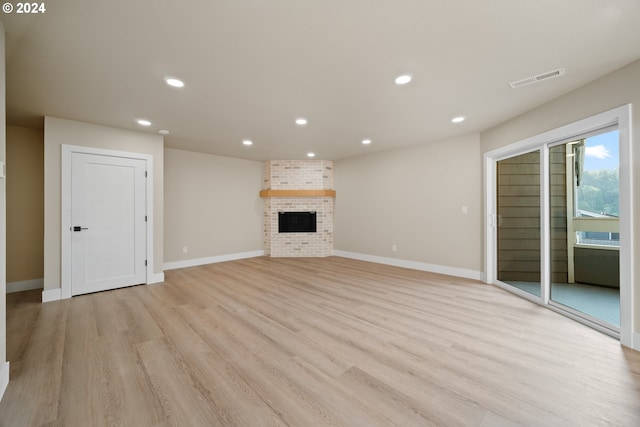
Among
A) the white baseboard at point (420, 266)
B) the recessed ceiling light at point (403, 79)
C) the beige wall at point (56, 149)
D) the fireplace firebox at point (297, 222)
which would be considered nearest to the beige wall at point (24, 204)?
the beige wall at point (56, 149)

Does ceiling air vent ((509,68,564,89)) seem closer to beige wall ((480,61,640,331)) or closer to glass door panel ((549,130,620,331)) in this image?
beige wall ((480,61,640,331))

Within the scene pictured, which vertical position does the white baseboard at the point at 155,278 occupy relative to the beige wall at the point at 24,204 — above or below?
below

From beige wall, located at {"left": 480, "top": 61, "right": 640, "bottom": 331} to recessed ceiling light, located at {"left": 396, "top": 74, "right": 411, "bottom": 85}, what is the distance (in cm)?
185

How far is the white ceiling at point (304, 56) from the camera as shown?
1648mm

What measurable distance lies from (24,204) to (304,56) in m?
5.12

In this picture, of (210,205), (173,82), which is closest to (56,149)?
(173,82)

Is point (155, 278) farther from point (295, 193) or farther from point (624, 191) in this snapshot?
point (624, 191)

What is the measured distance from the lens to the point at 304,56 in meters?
2.12

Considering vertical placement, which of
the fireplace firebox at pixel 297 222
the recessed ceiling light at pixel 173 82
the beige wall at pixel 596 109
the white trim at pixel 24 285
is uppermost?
the recessed ceiling light at pixel 173 82

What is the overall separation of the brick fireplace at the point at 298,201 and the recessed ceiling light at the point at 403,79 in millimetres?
4075

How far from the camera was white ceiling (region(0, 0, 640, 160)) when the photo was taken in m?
1.65

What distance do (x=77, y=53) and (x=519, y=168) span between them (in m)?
5.23

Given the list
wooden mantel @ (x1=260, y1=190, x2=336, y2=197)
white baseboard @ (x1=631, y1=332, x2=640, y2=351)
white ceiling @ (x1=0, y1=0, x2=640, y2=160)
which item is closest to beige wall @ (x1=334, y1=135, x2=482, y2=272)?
wooden mantel @ (x1=260, y1=190, x2=336, y2=197)

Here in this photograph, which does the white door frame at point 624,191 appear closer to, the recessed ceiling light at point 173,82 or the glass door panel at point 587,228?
the glass door panel at point 587,228
